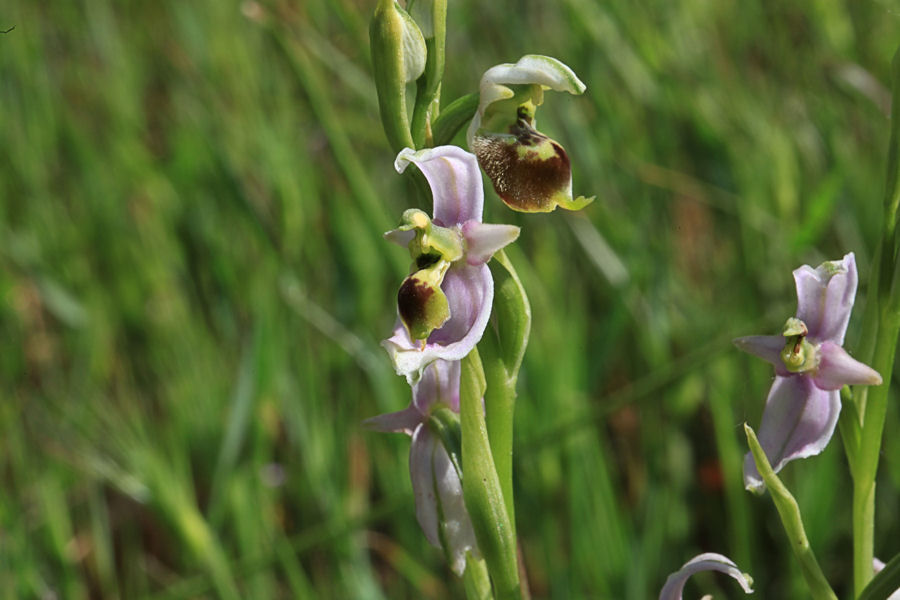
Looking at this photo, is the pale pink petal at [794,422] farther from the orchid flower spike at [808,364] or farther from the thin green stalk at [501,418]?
the thin green stalk at [501,418]

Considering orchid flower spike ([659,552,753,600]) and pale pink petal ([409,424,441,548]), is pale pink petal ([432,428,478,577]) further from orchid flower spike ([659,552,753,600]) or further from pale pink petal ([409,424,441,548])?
orchid flower spike ([659,552,753,600])

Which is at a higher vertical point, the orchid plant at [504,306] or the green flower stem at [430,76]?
the green flower stem at [430,76]

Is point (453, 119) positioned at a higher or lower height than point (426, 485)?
higher

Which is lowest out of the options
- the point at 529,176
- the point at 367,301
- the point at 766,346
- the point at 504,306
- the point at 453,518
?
the point at 367,301

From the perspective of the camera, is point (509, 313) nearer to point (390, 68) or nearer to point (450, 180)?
point (450, 180)

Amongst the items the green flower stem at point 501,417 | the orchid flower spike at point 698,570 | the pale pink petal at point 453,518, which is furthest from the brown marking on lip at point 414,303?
the orchid flower spike at point 698,570

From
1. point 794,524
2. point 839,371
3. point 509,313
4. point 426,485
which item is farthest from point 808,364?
point 426,485

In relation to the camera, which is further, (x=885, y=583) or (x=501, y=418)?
(x=501, y=418)

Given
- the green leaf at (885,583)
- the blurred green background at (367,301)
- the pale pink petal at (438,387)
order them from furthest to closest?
the blurred green background at (367,301) → the pale pink petal at (438,387) → the green leaf at (885,583)

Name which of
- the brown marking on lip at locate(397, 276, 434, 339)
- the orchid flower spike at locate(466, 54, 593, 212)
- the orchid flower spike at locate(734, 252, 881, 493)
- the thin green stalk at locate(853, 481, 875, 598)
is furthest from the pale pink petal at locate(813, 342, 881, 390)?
the brown marking on lip at locate(397, 276, 434, 339)
